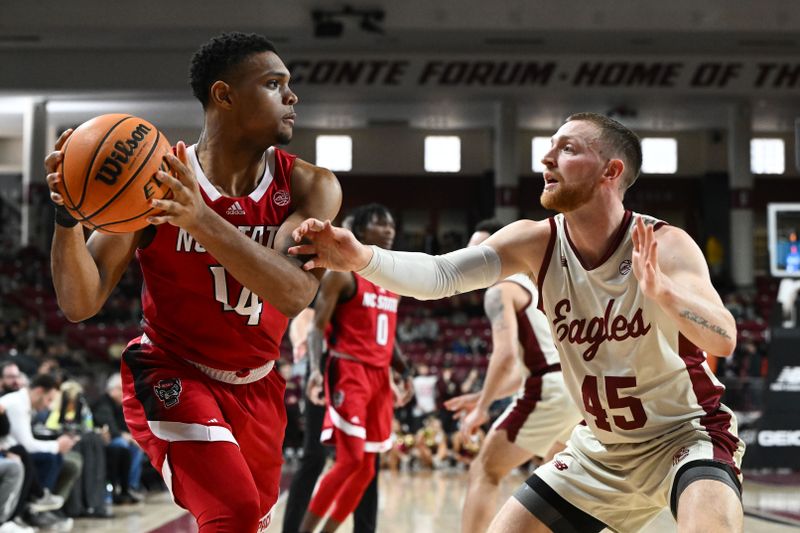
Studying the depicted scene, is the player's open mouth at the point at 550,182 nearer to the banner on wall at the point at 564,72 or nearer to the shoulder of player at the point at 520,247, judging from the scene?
the shoulder of player at the point at 520,247

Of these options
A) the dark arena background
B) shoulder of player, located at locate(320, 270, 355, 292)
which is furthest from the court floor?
the dark arena background

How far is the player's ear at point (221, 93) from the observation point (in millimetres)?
3312

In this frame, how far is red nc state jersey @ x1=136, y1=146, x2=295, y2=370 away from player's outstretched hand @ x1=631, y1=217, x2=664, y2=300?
1155 mm

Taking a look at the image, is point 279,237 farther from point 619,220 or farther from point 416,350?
point 416,350

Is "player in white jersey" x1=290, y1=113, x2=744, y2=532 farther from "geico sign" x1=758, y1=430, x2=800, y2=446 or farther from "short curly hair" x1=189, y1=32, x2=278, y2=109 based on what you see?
"geico sign" x1=758, y1=430, x2=800, y2=446

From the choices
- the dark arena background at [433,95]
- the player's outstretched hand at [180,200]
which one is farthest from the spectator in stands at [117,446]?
the player's outstretched hand at [180,200]

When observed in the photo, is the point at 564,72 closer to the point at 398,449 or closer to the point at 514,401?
the point at 398,449

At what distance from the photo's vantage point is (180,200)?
106 inches

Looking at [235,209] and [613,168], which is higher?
[613,168]

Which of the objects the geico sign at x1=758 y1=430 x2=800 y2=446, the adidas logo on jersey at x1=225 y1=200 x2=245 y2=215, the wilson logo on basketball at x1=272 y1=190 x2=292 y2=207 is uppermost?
the wilson logo on basketball at x1=272 y1=190 x2=292 y2=207

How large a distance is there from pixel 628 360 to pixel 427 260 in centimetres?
75

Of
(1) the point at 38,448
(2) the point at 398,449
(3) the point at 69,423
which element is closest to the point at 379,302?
(1) the point at 38,448

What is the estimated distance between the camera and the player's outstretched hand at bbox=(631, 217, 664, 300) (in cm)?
286

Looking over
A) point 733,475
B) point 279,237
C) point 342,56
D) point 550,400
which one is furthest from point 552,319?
point 342,56
